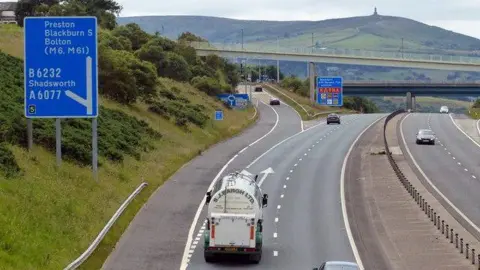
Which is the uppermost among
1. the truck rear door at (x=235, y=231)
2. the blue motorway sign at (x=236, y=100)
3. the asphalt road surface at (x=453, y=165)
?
the blue motorway sign at (x=236, y=100)

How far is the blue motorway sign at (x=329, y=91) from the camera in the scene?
12544 cm

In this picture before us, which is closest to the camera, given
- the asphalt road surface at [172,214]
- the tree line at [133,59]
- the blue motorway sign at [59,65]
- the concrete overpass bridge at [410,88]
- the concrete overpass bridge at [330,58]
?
the asphalt road surface at [172,214]

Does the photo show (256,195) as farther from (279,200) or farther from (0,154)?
(279,200)

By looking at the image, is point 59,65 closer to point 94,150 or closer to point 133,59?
point 94,150

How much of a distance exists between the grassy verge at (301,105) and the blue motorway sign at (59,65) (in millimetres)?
81200

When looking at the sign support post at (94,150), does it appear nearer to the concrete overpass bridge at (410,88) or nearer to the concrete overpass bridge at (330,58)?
the concrete overpass bridge at (330,58)

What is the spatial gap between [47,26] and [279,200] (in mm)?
15360

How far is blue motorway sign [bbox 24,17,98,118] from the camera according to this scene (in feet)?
132

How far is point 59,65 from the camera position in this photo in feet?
132

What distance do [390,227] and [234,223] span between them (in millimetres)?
11898

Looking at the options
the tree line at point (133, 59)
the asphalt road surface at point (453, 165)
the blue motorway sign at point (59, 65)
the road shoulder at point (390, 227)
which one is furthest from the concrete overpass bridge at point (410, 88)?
the blue motorway sign at point (59, 65)

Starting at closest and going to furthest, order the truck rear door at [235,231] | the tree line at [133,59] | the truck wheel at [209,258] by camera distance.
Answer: the truck rear door at [235,231] < the truck wheel at [209,258] < the tree line at [133,59]

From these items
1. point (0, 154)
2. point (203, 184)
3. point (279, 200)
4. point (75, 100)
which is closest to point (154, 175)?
point (203, 184)

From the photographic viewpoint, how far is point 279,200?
158 feet
